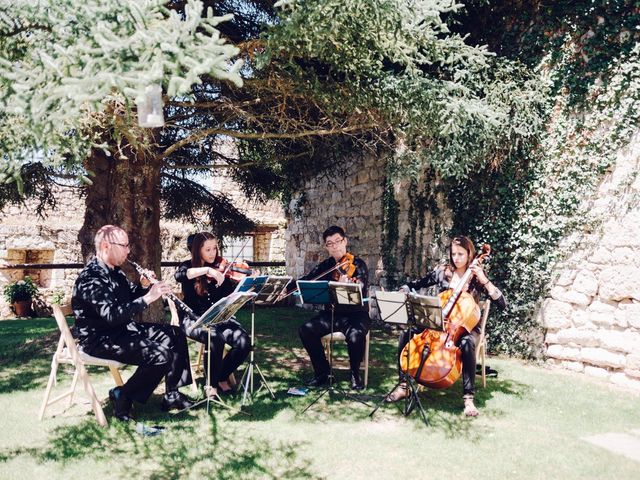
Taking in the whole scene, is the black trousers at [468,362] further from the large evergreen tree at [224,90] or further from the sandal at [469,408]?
the large evergreen tree at [224,90]

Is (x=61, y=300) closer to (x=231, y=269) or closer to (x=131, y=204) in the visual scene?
(x=131, y=204)

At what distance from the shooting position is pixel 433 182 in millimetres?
6828

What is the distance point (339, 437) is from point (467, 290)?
62.3 inches

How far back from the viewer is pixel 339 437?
342 centimetres

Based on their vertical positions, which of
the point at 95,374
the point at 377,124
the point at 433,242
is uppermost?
the point at 377,124

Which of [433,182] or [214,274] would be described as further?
[433,182]

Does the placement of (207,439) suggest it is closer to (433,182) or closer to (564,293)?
(564,293)

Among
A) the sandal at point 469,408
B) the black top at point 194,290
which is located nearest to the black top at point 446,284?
the sandal at point 469,408

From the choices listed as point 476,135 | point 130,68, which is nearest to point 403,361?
point 476,135

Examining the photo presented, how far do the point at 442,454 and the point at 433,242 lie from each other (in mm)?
3885

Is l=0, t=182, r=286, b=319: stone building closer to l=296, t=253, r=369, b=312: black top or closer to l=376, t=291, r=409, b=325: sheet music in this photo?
l=296, t=253, r=369, b=312: black top

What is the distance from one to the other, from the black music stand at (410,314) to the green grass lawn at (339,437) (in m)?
0.12

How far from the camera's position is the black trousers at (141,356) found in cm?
366

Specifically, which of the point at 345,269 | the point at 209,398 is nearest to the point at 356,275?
the point at 345,269
